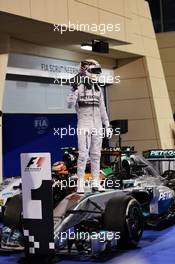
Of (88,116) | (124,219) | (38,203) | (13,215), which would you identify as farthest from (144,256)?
(88,116)

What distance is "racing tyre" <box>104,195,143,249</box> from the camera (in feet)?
18.7

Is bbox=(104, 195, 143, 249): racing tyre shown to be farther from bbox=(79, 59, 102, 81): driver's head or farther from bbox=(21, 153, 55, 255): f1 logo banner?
bbox=(79, 59, 102, 81): driver's head

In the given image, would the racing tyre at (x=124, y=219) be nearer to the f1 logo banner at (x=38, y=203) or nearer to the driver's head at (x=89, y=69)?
the f1 logo banner at (x=38, y=203)

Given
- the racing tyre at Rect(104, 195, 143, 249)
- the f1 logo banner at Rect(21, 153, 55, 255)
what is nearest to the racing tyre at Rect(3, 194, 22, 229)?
the f1 logo banner at Rect(21, 153, 55, 255)

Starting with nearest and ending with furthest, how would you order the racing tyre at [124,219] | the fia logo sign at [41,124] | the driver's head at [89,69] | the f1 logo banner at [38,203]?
the f1 logo banner at [38,203]
the racing tyre at [124,219]
the driver's head at [89,69]
the fia logo sign at [41,124]

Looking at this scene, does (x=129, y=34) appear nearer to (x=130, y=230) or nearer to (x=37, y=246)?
(x=130, y=230)

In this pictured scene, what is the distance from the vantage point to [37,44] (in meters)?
11.0

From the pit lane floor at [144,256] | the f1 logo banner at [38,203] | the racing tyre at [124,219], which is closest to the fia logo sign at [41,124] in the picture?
the pit lane floor at [144,256]

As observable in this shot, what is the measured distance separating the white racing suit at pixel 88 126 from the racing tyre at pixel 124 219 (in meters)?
0.82

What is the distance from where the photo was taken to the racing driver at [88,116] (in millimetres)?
6707

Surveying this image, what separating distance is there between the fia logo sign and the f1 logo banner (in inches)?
264

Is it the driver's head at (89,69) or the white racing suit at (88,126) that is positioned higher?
the driver's head at (89,69)

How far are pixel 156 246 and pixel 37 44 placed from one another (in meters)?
6.17

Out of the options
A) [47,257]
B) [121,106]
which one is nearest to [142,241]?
[47,257]
